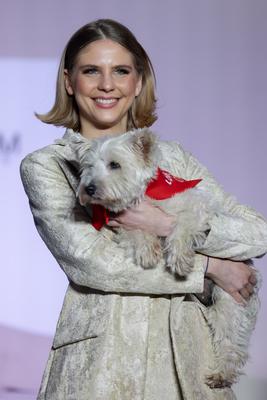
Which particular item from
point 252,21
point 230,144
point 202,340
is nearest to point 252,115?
point 230,144

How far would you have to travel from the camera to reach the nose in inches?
94.4

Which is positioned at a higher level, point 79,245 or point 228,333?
point 79,245

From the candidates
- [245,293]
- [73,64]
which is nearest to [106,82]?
[73,64]

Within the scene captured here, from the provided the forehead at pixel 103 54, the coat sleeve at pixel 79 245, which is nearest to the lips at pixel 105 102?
the forehead at pixel 103 54

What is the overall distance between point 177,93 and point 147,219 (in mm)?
2624

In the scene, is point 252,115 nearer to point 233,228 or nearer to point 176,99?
point 176,99

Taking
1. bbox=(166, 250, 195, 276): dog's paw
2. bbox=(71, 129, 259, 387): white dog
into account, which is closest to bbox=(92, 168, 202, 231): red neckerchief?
bbox=(71, 129, 259, 387): white dog

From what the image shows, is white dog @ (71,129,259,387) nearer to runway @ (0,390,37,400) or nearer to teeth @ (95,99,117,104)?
teeth @ (95,99,117,104)

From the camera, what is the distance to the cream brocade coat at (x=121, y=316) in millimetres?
2070

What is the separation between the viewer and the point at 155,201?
92.6 inches

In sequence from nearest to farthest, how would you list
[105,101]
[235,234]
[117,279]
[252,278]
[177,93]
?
[117,279] → [235,234] → [252,278] → [105,101] → [177,93]

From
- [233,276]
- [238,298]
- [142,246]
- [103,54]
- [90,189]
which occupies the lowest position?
[238,298]

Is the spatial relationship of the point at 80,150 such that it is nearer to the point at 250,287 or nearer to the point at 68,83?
the point at 68,83

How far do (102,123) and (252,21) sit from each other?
8.69 feet
